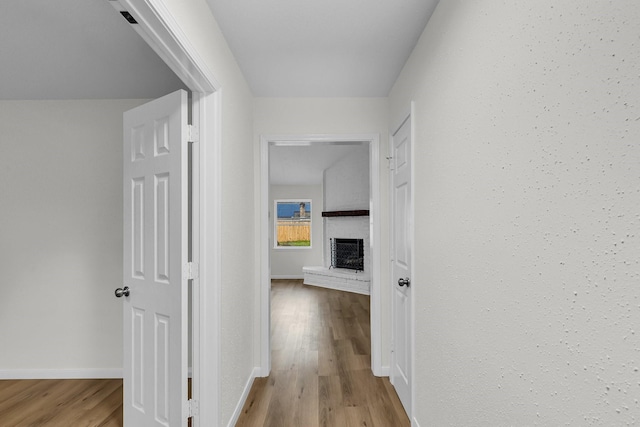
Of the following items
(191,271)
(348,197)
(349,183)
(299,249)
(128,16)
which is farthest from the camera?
(299,249)

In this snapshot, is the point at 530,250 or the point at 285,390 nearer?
the point at 530,250

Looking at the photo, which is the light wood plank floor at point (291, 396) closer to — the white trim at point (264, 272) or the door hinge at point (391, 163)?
the white trim at point (264, 272)

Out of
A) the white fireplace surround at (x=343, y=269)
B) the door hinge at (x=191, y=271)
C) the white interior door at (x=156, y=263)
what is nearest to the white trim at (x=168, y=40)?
the white interior door at (x=156, y=263)

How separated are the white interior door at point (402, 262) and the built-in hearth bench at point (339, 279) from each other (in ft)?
11.3

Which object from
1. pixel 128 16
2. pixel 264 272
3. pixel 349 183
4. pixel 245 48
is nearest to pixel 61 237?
pixel 264 272

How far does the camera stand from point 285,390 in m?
2.76

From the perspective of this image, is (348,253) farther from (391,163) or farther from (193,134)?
(193,134)

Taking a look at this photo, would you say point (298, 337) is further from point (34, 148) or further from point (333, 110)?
point (34, 148)

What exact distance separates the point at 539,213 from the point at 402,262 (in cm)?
167

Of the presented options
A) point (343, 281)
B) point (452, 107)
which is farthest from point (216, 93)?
point (343, 281)

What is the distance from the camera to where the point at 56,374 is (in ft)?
10.1

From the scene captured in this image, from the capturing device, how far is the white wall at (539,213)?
71 centimetres

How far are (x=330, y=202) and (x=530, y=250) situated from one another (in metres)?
6.43

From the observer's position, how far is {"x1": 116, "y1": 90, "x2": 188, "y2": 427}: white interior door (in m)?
1.82
